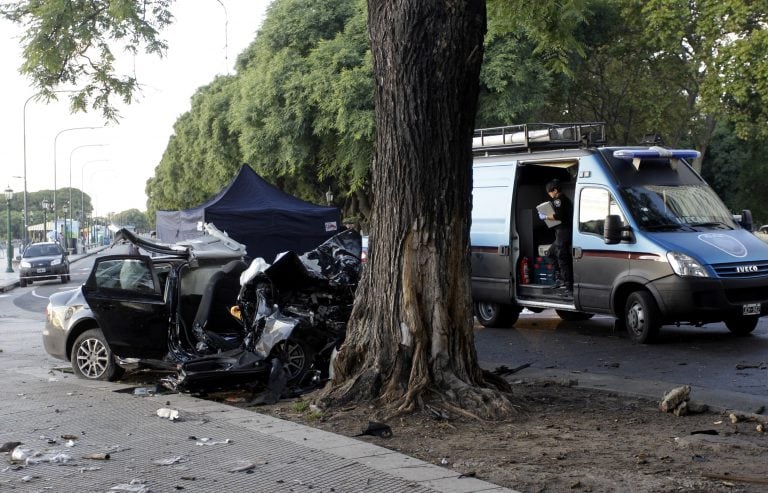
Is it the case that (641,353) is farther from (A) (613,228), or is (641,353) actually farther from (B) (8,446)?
(B) (8,446)

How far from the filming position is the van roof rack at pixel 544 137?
13273mm

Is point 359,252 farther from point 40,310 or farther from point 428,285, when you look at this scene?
point 40,310

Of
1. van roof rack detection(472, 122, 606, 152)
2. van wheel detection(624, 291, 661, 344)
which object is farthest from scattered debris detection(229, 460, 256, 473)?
van roof rack detection(472, 122, 606, 152)

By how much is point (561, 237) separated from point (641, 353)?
2532mm

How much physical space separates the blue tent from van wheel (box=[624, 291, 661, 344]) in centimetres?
1255

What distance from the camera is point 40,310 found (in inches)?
953

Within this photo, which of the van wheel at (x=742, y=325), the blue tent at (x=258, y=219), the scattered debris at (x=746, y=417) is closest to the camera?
the scattered debris at (x=746, y=417)

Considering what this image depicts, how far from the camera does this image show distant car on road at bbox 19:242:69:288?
3778 centimetres

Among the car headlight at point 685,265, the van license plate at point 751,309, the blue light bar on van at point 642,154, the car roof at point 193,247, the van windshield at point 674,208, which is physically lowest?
the van license plate at point 751,309

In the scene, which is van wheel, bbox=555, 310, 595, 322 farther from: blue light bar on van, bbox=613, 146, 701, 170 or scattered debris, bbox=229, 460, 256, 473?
scattered debris, bbox=229, 460, 256, 473

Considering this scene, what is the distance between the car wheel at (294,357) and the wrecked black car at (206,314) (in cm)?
1

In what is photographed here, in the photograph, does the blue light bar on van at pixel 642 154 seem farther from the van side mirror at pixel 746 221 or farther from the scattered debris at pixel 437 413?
the scattered debris at pixel 437 413

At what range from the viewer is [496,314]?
14734 millimetres

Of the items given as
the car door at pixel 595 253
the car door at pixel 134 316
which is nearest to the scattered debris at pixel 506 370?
the car door at pixel 595 253
